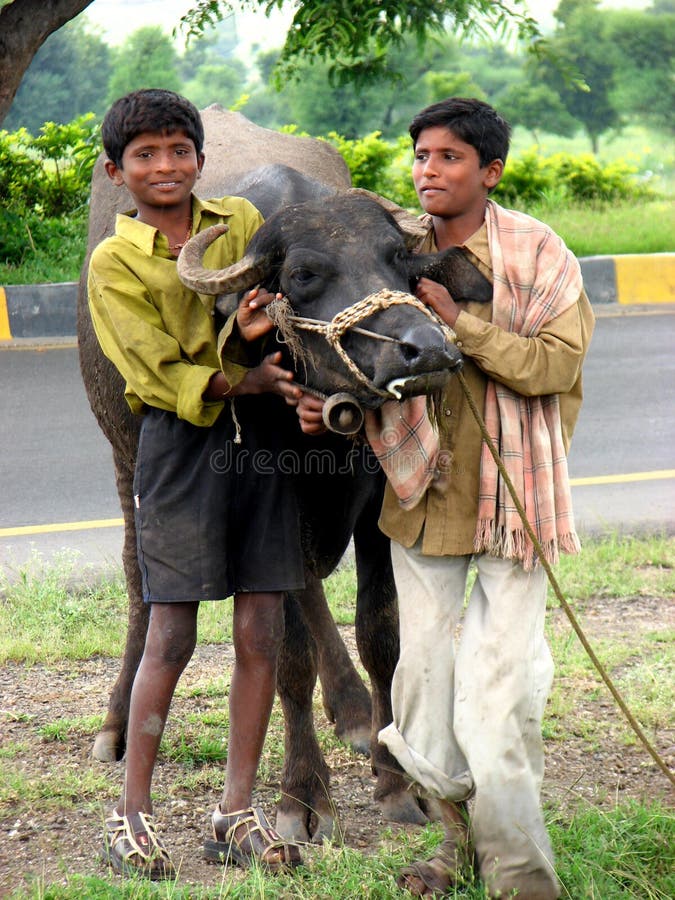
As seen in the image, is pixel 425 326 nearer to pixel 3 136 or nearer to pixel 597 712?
pixel 597 712

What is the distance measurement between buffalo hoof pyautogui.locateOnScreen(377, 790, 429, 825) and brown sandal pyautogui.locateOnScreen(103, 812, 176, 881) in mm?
669

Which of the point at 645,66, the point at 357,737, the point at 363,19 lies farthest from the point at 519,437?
the point at 645,66

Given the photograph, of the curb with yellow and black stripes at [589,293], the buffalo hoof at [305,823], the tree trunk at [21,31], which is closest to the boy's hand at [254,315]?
the buffalo hoof at [305,823]

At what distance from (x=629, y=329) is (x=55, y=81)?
39.3 metres

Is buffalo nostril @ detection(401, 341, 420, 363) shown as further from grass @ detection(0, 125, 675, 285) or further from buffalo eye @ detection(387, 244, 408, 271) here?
grass @ detection(0, 125, 675, 285)

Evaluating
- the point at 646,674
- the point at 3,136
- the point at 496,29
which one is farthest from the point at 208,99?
the point at 646,674

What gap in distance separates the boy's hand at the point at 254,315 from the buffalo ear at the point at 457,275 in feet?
1.19

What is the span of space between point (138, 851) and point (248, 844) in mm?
268

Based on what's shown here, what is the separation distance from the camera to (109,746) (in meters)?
3.75

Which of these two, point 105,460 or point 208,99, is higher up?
point 208,99

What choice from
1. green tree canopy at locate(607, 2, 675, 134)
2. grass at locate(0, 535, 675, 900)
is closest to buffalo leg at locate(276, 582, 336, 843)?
grass at locate(0, 535, 675, 900)

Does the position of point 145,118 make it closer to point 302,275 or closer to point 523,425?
point 302,275

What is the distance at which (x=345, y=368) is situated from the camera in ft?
8.93

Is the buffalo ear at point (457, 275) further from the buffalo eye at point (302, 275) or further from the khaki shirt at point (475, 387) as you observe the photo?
the buffalo eye at point (302, 275)
